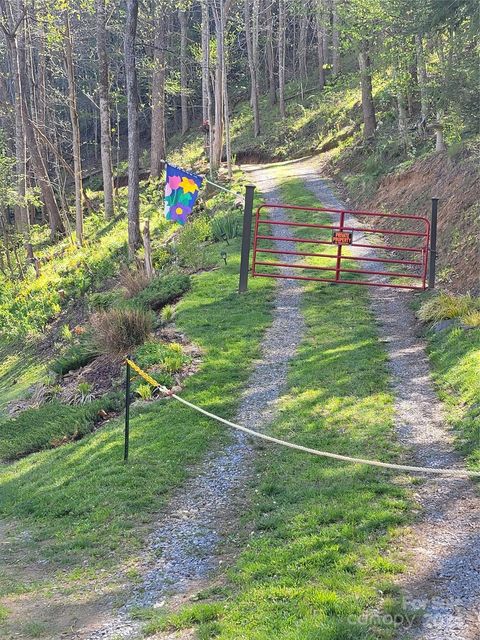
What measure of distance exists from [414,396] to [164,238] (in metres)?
14.3

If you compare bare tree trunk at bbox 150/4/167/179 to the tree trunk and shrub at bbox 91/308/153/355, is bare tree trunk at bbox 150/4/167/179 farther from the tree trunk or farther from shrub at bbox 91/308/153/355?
shrub at bbox 91/308/153/355

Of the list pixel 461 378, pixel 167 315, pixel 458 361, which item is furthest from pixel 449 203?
pixel 461 378

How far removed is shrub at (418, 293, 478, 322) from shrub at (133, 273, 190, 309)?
17.4 ft

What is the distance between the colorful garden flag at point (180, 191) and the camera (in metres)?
14.1

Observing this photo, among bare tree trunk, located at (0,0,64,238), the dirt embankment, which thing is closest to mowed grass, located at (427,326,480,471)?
the dirt embankment

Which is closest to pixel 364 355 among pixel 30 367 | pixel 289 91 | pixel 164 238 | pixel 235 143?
pixel 30 367

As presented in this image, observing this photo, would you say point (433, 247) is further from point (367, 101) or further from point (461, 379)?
point (367, 101)

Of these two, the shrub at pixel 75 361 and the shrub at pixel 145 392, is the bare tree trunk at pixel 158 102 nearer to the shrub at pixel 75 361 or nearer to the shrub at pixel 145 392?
the shrub at pixel 75 361

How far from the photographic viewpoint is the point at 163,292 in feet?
47.1

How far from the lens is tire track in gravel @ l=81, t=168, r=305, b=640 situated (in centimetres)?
505

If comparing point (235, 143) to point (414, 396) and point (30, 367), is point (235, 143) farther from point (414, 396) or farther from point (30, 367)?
point (414, 396)

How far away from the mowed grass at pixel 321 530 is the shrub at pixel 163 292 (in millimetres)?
5153

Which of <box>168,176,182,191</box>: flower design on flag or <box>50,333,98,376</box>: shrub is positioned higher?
<box>168,176,182,191</box>: flower design on flag

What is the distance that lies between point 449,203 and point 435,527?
40.1ft
